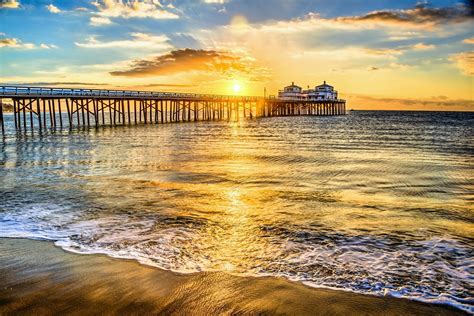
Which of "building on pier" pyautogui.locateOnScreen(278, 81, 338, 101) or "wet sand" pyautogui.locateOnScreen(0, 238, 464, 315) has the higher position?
"building on pier" pyautogui.locateOnScreen(278, 81, 338, 101)

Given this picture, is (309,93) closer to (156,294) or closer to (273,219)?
(273,219)

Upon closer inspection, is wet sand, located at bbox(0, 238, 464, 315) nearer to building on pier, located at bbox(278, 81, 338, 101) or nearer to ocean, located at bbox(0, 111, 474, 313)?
ocean, located at bbox(0, 111, 474, 313)

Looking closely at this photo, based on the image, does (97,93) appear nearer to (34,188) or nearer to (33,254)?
(34,188)

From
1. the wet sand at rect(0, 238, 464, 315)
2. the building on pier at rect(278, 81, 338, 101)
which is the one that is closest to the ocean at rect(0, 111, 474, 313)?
the wet sand at rect(0, 238, 464, 315)

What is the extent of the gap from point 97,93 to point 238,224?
138 ft

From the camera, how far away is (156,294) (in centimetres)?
392

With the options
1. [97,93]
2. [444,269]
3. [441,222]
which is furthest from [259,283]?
[97,93]

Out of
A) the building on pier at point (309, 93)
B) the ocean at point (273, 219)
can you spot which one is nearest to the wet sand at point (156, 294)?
the ocean at point (273, 219)

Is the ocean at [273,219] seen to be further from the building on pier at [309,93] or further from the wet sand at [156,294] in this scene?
the building on pier at [309,93]

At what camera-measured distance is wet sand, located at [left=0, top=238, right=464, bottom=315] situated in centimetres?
361

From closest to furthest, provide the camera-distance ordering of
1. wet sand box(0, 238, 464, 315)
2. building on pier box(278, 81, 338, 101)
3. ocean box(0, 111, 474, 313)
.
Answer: wet sand box(0, 238, 464, 315) < ocean box(0, 111, 474, 313) < building on pier box(278, 81, 338, 101)

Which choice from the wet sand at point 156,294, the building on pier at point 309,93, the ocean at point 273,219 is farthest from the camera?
the building on pier at point 309,93

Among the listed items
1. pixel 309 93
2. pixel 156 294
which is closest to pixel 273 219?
pixel 156 294

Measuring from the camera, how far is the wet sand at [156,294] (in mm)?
3609
